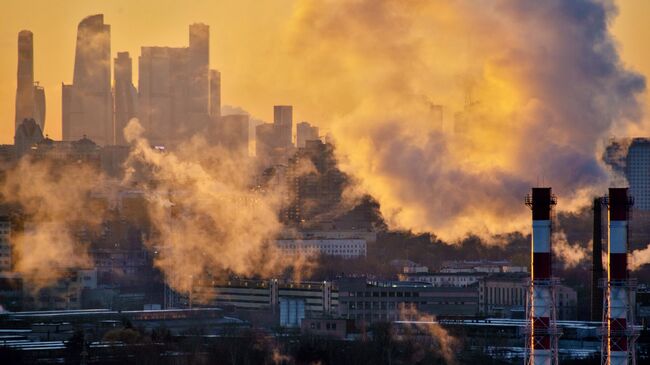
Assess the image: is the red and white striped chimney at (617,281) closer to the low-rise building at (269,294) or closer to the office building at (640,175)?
the low-rise building at (269,294)

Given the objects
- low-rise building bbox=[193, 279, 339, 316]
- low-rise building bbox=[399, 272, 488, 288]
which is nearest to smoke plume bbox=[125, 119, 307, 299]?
low-rise building bbox=[193, 279, 339, 316]

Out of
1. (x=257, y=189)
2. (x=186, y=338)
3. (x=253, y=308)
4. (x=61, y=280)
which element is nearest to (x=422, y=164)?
(x=186, y=338)

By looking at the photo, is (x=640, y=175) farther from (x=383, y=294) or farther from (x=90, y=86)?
(x=90, y=86)

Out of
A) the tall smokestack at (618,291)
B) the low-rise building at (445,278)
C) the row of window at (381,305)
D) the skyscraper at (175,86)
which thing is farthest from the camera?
the skyscraper at (175,86)

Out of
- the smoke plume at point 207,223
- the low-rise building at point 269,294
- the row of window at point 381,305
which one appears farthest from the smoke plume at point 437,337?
the smoke plume at point 207,223

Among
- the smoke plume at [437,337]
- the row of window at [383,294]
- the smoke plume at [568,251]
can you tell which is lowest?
the smoke plume at [437,337]

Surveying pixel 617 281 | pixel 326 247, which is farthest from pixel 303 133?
pixel 617 281

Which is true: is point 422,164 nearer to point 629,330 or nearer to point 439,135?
point 439,135
